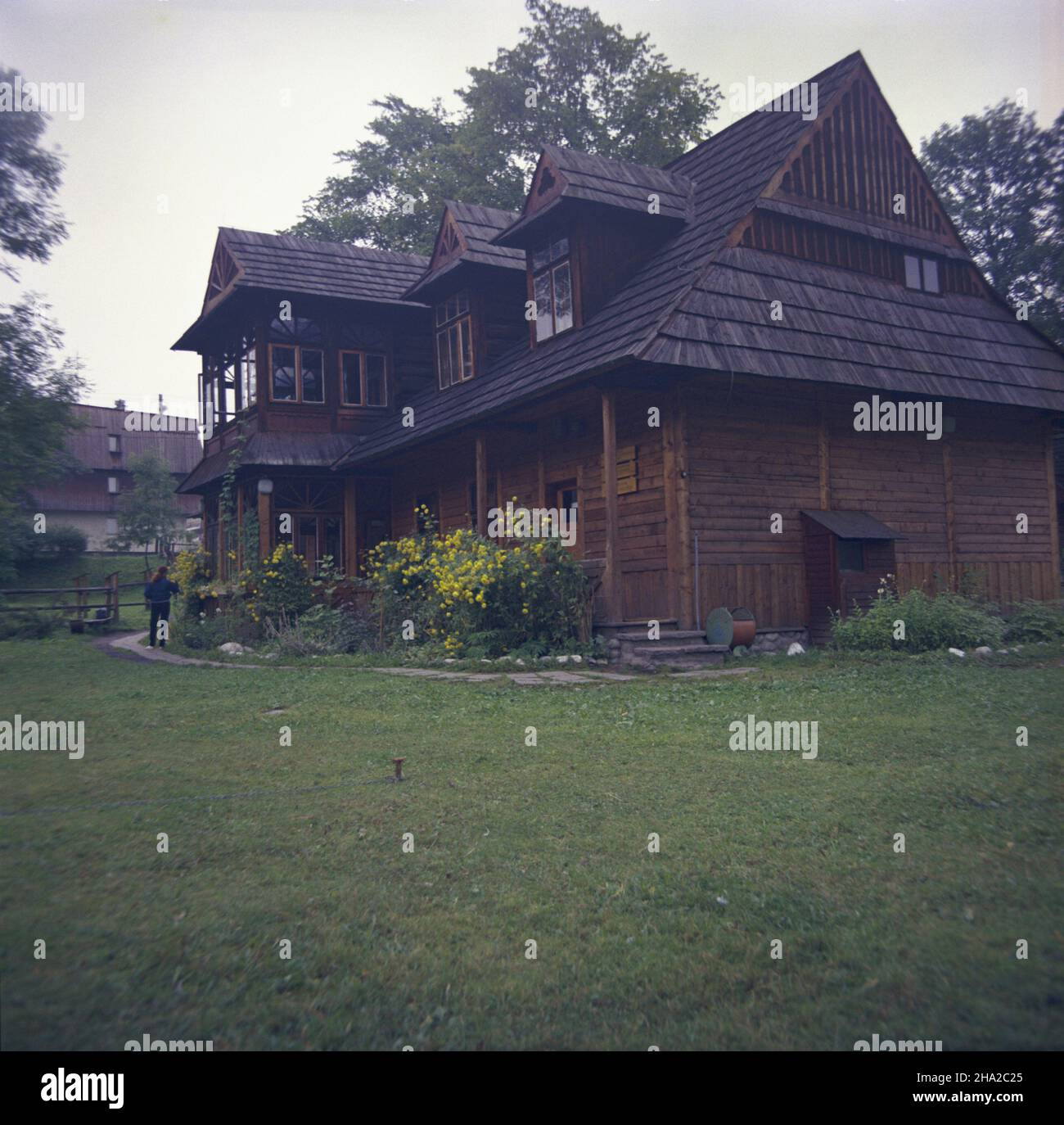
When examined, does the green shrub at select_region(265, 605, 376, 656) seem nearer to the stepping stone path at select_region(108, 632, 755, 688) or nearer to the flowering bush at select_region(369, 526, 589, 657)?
the stepping stone path at select_region(108, 632, 755, 688)

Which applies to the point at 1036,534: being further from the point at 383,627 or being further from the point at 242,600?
the point at 242,600

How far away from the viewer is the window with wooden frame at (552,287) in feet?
55.5

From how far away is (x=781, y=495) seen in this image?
48.2 ft

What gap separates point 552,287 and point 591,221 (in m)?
1.59

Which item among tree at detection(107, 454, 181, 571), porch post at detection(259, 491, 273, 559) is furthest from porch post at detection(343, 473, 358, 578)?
tree at detection(107, 454, 181, 571)

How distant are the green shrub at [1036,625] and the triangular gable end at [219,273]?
59.7 ft

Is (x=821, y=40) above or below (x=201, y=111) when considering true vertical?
above

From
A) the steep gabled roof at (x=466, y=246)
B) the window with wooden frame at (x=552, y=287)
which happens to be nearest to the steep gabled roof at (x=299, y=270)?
the steep gabled roof at (x=466, y=246)

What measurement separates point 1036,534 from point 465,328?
12.6 m

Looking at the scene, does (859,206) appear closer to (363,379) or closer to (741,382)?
(741,382)

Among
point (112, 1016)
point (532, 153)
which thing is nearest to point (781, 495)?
point (112, 1016)

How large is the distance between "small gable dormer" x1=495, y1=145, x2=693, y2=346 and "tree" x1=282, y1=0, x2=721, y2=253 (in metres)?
14.3

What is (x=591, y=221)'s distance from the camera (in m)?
16.3

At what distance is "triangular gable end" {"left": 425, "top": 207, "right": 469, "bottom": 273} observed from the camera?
19.7 m
